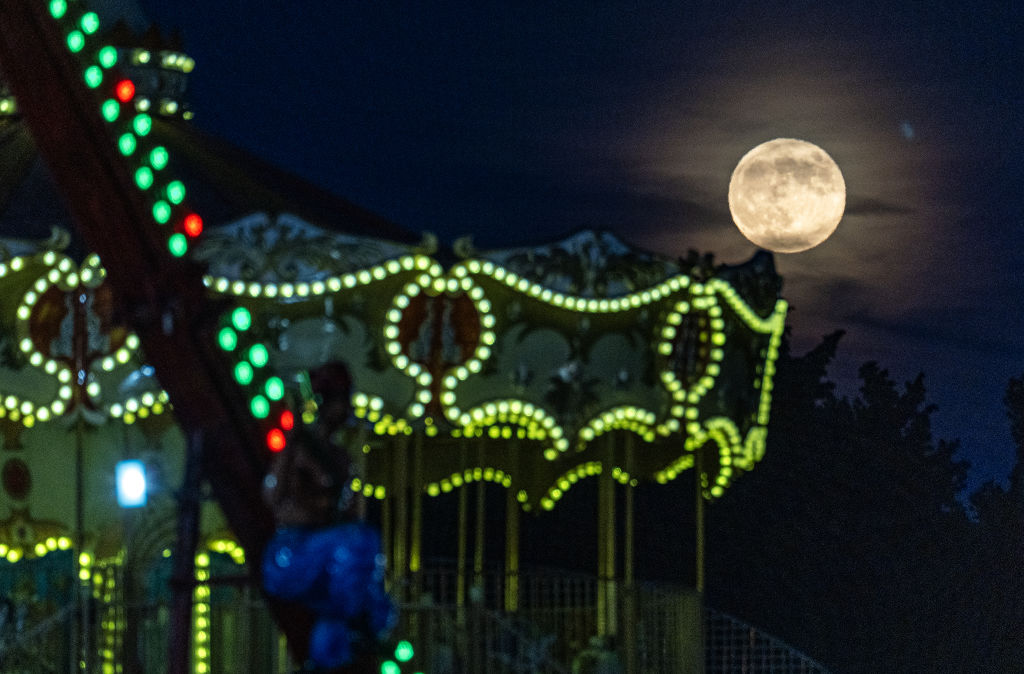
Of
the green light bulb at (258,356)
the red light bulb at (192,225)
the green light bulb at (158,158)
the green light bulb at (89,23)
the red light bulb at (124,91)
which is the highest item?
the green light bulb at (89,23)

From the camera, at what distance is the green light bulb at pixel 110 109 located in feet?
18.4

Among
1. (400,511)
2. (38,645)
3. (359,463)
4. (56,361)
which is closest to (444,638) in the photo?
(400,511)

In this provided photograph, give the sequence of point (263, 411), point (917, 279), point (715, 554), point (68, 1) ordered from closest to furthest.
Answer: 1. point (263, 411)
2. point (68, 1)
3. point (715, 554)
4. point (917, 279)

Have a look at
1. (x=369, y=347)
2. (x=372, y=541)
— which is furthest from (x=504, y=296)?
(x=372, y=541)

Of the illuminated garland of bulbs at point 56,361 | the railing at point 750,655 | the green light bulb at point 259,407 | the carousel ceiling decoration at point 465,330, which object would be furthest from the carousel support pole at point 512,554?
the green light bulb at point 259,407

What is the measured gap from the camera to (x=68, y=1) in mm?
5789

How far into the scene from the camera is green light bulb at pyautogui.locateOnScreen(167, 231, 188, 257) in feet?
18.1

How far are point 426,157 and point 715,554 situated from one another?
8170 mm

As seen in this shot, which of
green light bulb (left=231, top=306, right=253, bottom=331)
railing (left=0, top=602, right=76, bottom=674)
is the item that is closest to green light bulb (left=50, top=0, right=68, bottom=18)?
green light bulb (left=231, top=306, right=253, bottom=331)

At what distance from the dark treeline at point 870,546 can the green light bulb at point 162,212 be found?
13477 millimetres

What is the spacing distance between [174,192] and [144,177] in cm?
13

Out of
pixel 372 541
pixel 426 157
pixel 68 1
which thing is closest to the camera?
pixel 372 541

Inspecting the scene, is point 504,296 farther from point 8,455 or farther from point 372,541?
point 372,541

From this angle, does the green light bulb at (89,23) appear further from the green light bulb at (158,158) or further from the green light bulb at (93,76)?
the green light bulb at (158,158)
